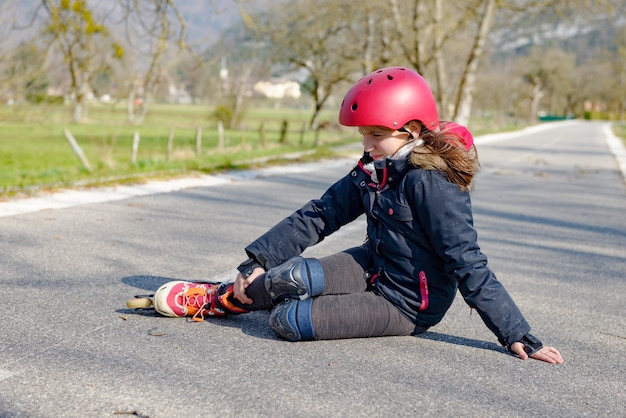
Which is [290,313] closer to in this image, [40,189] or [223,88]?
[40,189]

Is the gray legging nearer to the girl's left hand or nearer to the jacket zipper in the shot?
the jacket zipper

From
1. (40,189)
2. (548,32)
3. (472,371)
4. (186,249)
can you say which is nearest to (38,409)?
(472,371)

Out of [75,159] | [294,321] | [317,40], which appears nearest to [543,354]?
[294,321]

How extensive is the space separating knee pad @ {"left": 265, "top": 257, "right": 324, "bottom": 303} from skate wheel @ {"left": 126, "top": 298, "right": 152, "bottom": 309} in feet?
2.16

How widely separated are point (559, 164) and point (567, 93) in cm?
10641

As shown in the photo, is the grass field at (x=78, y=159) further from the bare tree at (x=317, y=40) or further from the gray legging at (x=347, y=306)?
the bare tree at (x=317, y=40)

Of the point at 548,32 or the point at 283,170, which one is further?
the point at 548,32

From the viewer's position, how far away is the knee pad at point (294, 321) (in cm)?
327

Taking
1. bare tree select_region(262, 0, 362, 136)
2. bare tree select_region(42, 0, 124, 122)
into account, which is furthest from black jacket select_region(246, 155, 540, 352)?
bare tree select_region(262, 0, 362, 136)

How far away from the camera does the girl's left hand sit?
129 inches

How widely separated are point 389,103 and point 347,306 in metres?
0.95

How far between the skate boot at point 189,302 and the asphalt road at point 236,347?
0.06 metres

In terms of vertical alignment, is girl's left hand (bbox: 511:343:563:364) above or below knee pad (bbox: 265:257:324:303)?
below

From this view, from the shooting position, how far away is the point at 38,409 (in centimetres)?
243
